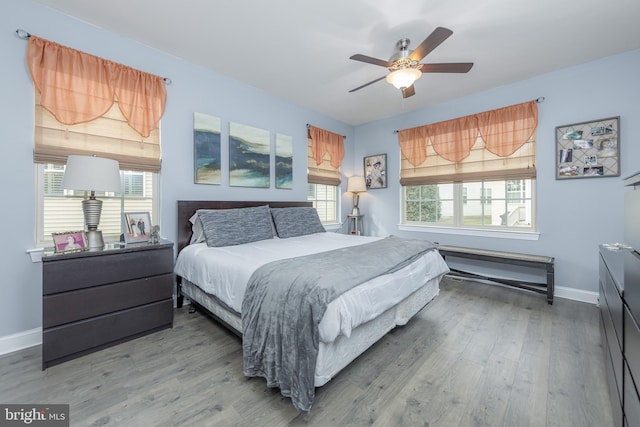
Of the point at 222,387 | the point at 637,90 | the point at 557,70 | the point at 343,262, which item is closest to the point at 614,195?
the point at 637,90

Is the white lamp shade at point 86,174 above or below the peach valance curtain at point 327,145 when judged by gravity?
below

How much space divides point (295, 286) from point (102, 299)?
5.19 feet

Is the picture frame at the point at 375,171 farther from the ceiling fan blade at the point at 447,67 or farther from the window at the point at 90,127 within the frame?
the window at the point at 90,127

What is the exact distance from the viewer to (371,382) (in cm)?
165

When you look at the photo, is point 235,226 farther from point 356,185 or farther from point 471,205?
point 471,205

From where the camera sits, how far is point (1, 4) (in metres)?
1.96

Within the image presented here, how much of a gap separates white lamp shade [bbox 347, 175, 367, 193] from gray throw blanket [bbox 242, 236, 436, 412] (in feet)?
9.83

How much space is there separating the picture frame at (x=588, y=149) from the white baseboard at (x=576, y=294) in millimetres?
1316

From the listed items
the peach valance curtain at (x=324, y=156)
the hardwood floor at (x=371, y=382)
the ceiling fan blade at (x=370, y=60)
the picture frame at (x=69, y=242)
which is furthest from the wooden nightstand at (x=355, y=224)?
the picture frame at (x=69, y=242)

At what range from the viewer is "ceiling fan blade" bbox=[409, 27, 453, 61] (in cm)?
183

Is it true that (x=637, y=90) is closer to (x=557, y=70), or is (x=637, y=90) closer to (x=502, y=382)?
(x=557, y=70)

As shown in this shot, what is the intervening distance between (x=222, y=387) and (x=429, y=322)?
187cm

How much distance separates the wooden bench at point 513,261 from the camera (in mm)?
2908

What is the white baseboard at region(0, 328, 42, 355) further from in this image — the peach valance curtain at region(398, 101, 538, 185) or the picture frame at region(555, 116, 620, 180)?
the picture frame at region(555, 116, 620, 180)
